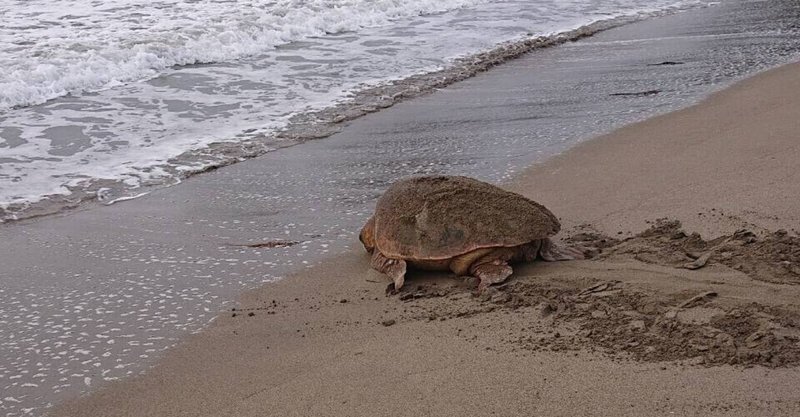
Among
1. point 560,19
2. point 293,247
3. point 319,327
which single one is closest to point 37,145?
point 293,247

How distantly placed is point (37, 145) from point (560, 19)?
858cm

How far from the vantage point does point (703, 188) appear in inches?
194

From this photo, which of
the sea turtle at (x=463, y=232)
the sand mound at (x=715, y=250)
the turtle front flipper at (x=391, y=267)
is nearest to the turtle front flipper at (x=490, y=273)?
the sea turtle at (x=463, y=232)

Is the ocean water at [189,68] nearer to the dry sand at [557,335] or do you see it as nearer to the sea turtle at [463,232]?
the sea turtle at [463,232]

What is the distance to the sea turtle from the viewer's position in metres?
4.01

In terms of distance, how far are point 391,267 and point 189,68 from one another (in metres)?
6.73

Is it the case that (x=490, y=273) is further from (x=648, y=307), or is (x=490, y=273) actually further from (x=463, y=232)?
(x=648, y=307)

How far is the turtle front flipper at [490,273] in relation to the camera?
387 centimetres

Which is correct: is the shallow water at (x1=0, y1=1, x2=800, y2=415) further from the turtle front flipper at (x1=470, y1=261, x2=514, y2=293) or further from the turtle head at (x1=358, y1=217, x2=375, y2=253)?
the turtle front flipper at (x1=470, y1=261, x2=514, y2=293)

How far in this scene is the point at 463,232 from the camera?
405 cm

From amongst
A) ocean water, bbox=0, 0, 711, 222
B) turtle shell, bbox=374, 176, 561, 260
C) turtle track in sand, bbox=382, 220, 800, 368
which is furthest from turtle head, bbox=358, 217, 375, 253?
ocean water, bbox=0, 0, 711, 222

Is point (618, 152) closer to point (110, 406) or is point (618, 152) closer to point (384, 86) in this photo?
point (384, 86)

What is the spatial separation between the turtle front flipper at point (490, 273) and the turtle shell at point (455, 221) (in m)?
0.10

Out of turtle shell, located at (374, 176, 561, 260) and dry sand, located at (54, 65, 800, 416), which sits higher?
turtle shell, located at (374, 176, 561, 260)
